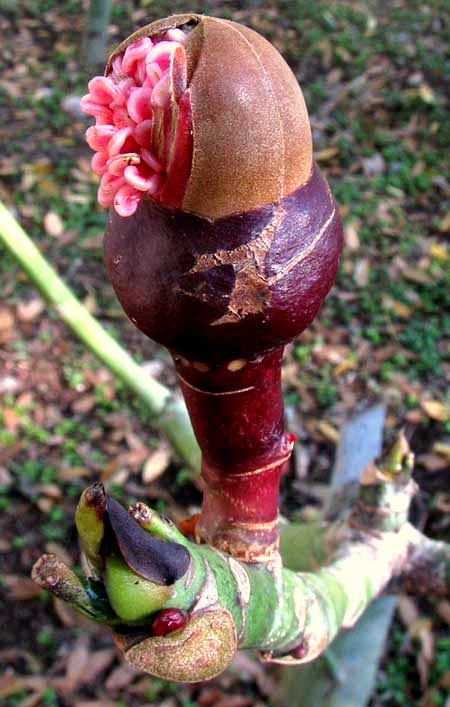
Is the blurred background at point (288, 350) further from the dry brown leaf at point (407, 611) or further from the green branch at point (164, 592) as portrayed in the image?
the green branch at point (164, 592)

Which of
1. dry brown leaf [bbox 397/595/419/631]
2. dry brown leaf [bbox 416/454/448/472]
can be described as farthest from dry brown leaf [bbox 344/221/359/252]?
dry brown leaf [bbox 397/595/419/631]

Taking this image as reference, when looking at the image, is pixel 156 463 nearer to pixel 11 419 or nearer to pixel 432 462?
pixel 11 419

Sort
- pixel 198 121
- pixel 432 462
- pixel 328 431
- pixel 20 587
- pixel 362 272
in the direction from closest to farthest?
1. pixel 198 121
2. pixel 20 587
3. pixel 432 462
4. pixel 328 431
5. pixel 362 272

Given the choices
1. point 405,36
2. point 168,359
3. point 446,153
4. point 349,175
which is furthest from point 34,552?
point 405,36

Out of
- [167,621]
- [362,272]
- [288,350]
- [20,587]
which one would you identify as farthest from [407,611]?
[167,621]

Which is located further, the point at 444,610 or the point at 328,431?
the point at 328,431

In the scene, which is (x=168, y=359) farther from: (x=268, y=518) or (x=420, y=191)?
(x=268, y=518)

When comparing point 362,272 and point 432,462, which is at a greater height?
point 362,272
